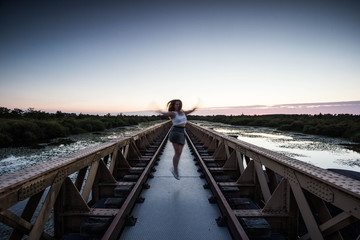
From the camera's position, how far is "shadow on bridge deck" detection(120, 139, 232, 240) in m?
2.40

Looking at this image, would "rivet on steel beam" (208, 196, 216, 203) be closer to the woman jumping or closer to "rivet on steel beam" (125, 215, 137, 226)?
the woman jumping

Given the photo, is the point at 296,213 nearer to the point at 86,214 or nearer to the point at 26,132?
the point at 86,214

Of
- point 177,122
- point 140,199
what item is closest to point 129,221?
point 140,199

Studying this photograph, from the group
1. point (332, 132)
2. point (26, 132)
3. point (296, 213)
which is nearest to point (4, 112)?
point (26, 132)

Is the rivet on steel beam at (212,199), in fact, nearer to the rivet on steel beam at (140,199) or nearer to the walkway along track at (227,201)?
the walkway along track at (227,201)

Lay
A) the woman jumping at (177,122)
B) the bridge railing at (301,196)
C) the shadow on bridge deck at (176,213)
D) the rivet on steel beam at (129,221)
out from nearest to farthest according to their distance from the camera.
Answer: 1. the bridge railing at (301,196)
2. the shadow on bridge deck at (176,213)
3. the rivet on steel beam at (129,221)
4. the woman jumping at (177,122)

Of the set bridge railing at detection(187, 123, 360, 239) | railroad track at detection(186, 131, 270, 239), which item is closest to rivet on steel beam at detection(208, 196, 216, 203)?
railroad track at detection(186, 131, 270, 239)

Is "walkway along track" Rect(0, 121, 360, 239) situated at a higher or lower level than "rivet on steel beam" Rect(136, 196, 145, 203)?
higher

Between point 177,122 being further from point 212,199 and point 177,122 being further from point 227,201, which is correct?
point 227,201

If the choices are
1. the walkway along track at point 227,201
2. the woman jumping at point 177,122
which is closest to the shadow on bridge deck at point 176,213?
the walkway along track at point 227,201

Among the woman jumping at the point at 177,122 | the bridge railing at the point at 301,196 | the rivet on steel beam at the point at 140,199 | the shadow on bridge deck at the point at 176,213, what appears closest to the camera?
the bridge railing at the point at 301,196

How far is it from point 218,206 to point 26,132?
59.7ft

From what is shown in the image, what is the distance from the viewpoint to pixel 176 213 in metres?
2.89

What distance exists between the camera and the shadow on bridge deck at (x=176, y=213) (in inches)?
94.4
